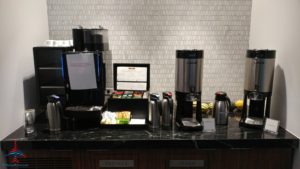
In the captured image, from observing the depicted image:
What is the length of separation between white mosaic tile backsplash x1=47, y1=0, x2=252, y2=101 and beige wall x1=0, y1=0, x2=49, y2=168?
0.30 metres

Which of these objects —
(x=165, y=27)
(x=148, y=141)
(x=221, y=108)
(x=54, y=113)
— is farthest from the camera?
(x=165, y=27)

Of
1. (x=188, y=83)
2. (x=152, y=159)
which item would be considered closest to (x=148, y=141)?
(x=152, y=159)

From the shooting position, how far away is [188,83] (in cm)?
159

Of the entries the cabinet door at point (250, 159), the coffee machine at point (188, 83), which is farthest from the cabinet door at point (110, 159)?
the cabinet door at point (250, 159)

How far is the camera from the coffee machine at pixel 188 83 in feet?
5.14

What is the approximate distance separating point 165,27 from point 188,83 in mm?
699

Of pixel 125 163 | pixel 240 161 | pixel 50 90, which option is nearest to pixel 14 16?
pixel 50 90

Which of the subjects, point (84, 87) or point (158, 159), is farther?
point (84, 87)

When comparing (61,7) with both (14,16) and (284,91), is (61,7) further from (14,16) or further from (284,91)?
(284,91)

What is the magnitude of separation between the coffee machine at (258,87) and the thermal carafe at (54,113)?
47.9 inches

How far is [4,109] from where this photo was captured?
4.74 ft

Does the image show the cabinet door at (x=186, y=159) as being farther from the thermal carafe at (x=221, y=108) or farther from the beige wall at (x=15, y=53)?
the beige wall at (x=15, y=53)

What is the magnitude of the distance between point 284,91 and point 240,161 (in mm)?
549

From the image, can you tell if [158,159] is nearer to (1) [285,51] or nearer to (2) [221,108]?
(2) [221,108]
